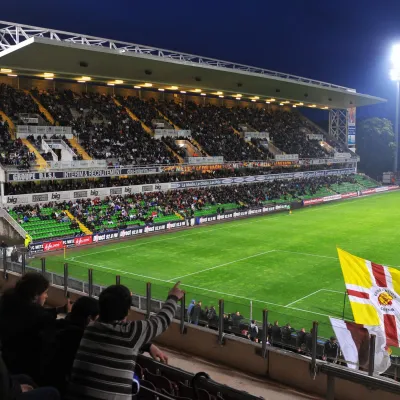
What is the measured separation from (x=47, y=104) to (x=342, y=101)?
45024 millimetres

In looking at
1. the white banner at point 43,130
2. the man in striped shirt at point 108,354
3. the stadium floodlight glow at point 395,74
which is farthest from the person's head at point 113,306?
the stadium floodlight glow at point 395,74

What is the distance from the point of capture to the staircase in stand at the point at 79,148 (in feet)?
139

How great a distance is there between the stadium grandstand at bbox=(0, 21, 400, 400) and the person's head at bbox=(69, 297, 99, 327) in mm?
28

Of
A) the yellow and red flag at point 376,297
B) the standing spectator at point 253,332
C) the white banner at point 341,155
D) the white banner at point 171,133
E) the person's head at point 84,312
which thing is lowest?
the standing spectator at point 253,332

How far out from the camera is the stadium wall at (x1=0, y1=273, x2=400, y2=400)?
845 cm

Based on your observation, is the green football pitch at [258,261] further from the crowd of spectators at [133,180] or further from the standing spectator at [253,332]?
the crowd of spectators at [133,180]

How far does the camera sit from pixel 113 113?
167 feet

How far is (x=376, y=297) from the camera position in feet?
33.6

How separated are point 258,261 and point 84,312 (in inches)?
965

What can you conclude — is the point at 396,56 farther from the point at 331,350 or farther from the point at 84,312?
the point at 84,312

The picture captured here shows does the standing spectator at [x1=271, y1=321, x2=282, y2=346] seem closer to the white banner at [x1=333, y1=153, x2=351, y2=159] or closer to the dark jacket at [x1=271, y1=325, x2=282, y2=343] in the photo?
the dark jacket at [x1=271, y1=325, x2=282, y2=343]

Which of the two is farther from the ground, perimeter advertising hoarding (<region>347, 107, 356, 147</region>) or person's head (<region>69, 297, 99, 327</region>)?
perimeter advertising hoarding (<region>347, 107, 356, 147</region>)

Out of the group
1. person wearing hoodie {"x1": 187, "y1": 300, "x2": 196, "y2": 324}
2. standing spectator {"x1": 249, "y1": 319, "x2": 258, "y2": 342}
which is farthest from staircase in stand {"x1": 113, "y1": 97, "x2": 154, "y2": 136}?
standing spectator {"x1": 249, "y1": 319, "x2": 258, "y2": 342}

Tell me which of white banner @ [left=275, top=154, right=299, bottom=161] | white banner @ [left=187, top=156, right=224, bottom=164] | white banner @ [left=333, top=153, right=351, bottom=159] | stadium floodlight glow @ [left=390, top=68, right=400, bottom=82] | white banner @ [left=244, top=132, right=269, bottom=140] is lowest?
white banner @ [left=187, top=156, right=224, bottom=164]
